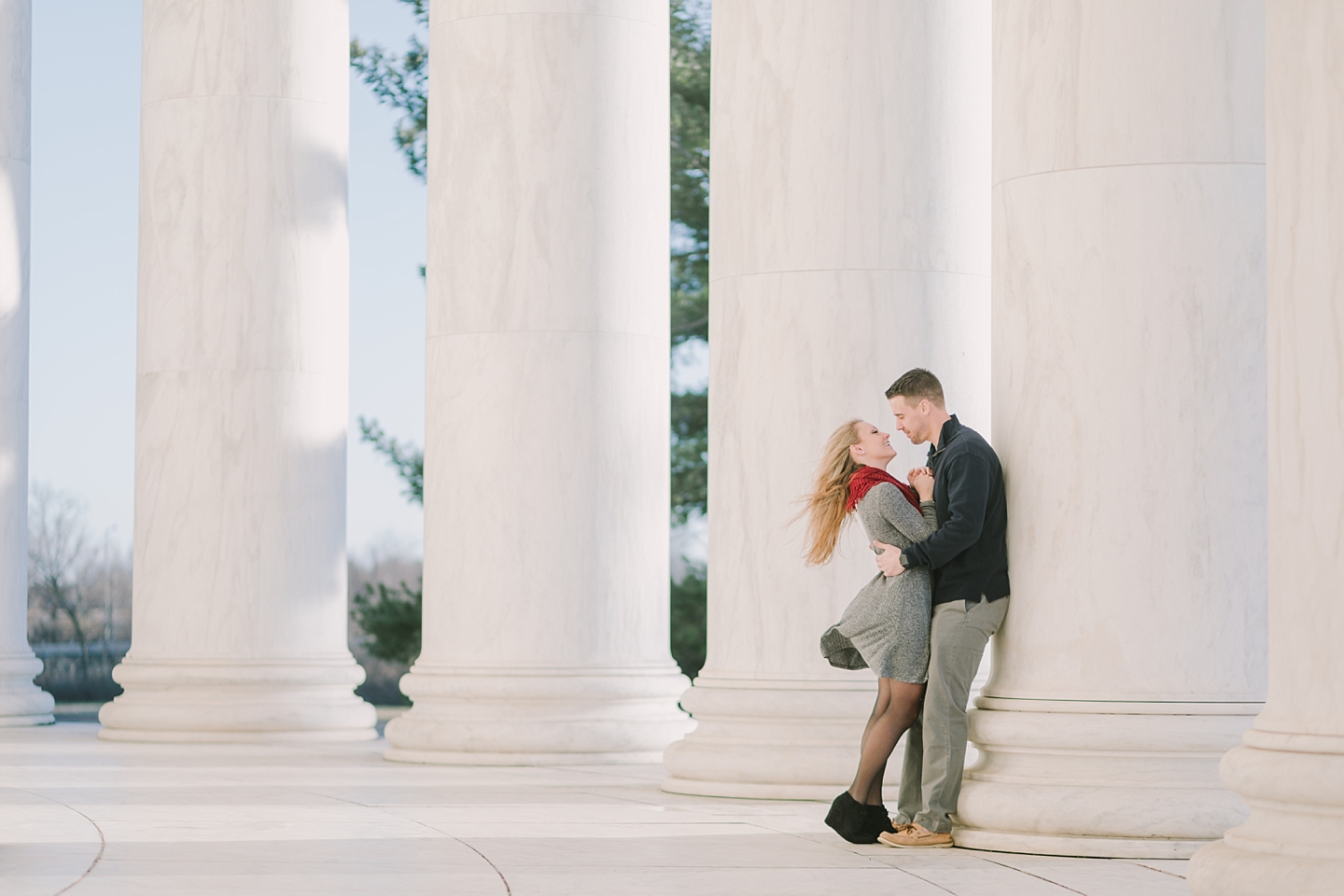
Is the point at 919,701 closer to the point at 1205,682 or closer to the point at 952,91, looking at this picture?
the point at 1205,682

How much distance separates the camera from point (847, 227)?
16662 cm

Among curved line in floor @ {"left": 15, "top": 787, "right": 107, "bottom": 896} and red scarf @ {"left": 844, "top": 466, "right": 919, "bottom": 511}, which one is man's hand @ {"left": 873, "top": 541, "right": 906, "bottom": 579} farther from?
curved line in floor @ {"left": 15, "top": 787, "right": 107, "bottom": 896}

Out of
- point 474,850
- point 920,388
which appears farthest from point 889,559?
point 474,850

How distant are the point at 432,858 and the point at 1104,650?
45.5 m

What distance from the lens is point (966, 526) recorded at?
12938 centimetres

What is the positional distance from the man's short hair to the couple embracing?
0.08 metres

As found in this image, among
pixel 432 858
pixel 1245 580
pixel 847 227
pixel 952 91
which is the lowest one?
pixel 432 858

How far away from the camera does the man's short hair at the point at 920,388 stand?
135375 mm

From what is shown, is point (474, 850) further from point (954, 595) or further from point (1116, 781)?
point (1116, 781)

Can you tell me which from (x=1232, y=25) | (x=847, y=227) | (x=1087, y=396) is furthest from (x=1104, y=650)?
(x=847, y=227)

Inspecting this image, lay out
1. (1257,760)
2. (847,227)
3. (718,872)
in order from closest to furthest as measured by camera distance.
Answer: (1257,760), (718,872), (847,227)

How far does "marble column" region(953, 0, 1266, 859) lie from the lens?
124 meters

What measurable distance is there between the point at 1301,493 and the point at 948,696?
38924 mm

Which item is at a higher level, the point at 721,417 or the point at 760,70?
the point at 760,70
